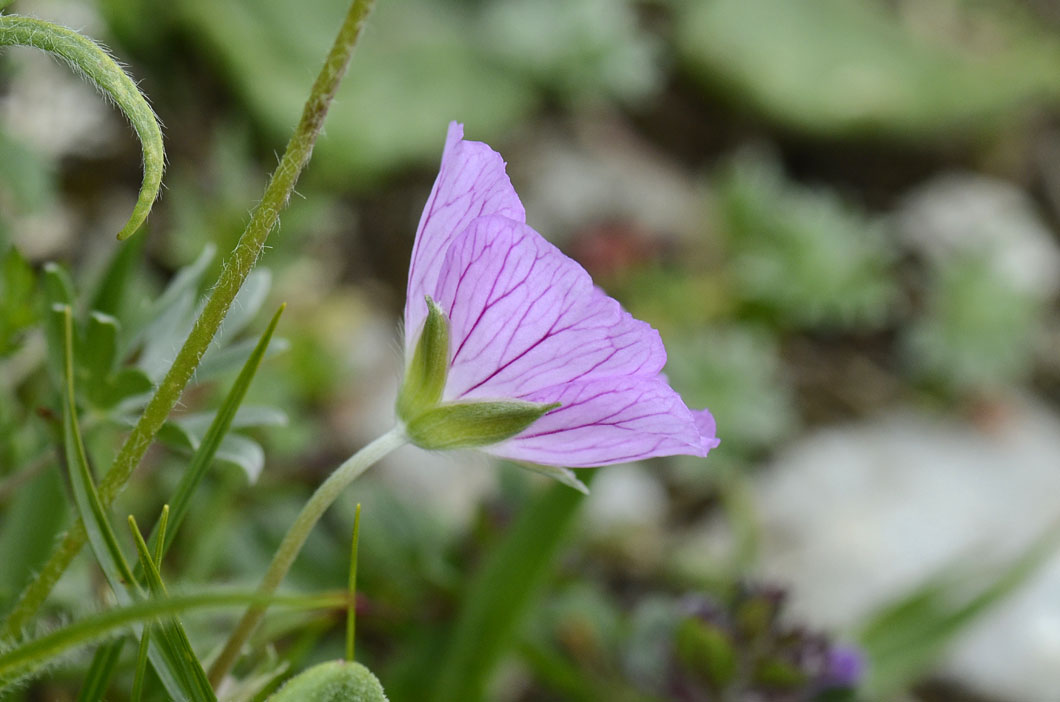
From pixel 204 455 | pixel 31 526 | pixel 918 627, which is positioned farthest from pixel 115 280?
pixel 918 627

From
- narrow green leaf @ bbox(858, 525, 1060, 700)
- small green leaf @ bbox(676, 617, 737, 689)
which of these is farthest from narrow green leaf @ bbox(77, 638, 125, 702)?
narrow green leaf @ bbox(858, 525, 1060, 700)

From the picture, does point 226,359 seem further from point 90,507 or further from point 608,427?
point 608,427

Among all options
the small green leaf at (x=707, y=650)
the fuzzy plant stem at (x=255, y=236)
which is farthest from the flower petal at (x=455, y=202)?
the small green leaf at (x=707, y=650)

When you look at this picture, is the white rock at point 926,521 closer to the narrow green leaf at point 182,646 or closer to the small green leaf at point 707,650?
the small green leaf at point 707,650

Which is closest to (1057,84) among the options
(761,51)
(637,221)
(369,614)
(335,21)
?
(761,51)

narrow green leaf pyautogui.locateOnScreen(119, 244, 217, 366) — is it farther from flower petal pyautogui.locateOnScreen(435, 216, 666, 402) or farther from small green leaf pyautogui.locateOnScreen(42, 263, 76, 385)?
flower petal pyautogui.locateOnScreen(435, 216, 666, 402)

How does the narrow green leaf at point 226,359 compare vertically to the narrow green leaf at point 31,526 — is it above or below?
above
